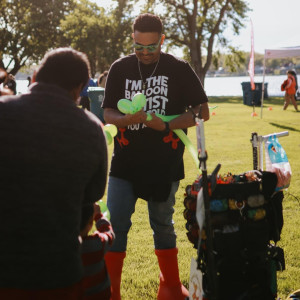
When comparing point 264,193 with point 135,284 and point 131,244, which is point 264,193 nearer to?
point 135,284

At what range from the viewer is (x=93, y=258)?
6.99 feet

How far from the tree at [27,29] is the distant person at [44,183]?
41.5 meters

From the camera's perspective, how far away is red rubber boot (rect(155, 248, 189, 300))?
3.28 meters

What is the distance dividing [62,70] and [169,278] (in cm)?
196

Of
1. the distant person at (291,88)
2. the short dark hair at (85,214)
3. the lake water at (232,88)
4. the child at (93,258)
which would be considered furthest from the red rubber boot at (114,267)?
the distant person at (291,88)

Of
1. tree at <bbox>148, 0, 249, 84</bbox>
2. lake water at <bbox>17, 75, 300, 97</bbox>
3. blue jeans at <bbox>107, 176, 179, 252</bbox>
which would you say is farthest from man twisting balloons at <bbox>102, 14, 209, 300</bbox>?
tree at <bbox>148, 0, 249, 84</bbox>

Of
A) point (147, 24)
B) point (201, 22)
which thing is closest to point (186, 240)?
point (147, 24)

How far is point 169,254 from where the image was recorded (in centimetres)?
329

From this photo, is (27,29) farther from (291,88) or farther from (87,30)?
(291,88)

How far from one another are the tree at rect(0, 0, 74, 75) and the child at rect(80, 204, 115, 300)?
41291 millimetres

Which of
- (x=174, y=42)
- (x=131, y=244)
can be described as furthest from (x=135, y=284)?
(x=174, y=42)

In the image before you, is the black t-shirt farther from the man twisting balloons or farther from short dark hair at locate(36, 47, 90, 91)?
short dark hair at locate(36, 47, 90, 91)

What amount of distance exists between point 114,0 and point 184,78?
41.5 metres

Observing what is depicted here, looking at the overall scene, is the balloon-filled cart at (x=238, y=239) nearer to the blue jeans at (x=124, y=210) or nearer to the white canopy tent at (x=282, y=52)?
the blue jeans at (x=124, y=210)
